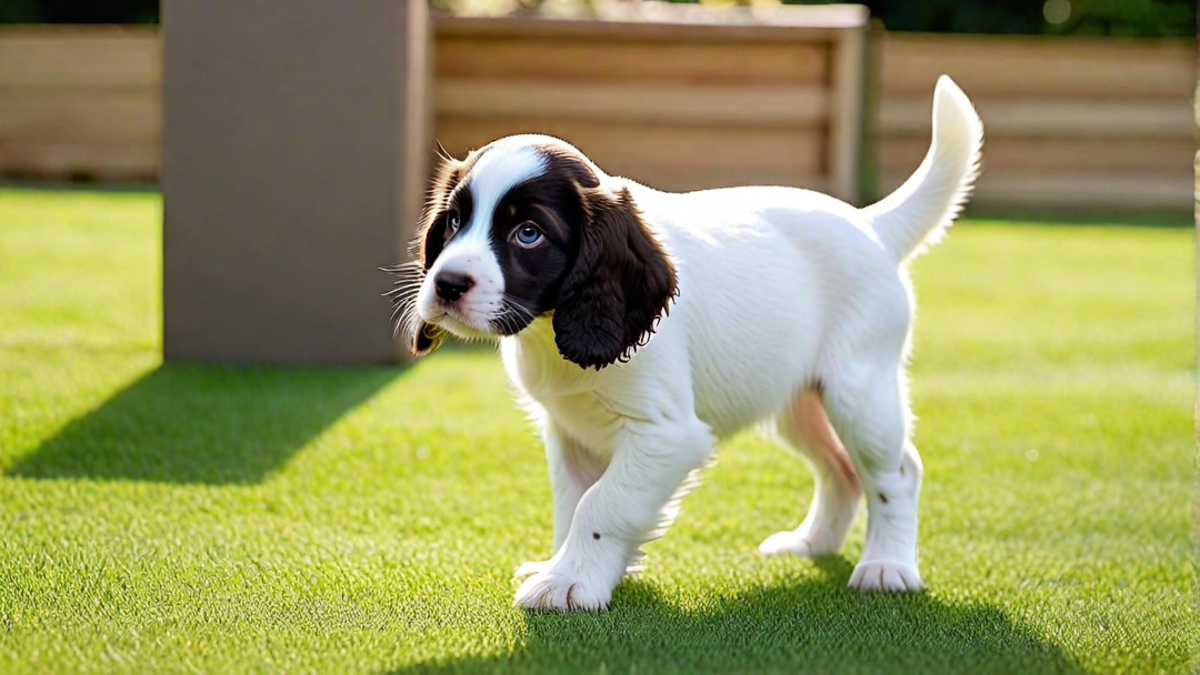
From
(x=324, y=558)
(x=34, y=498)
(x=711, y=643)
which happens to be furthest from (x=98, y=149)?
(x=711, y=643)

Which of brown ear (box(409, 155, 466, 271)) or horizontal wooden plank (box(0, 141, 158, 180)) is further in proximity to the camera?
horizontal wooden plank (box(0, 141, 158, 180))

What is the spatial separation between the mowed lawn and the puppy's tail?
1.02 metres

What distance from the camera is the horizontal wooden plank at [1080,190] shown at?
1397 cm

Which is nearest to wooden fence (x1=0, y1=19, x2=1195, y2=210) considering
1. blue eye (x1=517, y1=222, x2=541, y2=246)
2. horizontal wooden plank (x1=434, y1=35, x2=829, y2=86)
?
horizontal wooden plank (x1=434, y1=35, x2=829, y2=86)

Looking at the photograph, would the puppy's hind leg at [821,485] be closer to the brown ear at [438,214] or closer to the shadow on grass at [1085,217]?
the brown ear at [438,214]

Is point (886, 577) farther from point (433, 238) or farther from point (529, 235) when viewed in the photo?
point (433, 238)

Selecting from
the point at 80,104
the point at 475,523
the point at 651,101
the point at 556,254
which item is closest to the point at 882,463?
the point at 556,254

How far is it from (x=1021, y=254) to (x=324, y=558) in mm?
8443

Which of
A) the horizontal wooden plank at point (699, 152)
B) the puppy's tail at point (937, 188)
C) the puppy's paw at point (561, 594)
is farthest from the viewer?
the horizontal wooden plank at point (699, 152)

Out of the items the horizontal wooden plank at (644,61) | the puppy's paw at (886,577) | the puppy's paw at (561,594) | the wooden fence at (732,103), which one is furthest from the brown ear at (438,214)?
the horizontal wooden plank at (644,61)

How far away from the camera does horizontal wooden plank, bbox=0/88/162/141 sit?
1267cm

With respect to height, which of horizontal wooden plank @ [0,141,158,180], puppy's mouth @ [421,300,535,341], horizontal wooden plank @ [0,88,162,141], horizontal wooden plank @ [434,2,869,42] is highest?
puppy's mouth @ [421,300,535,341]

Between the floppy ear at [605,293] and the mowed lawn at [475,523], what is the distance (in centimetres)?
66

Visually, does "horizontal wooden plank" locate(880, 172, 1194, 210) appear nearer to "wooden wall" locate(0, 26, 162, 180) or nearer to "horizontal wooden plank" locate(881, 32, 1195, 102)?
"horizontal wooden plank" locate(881, 32, 1195, 102)
